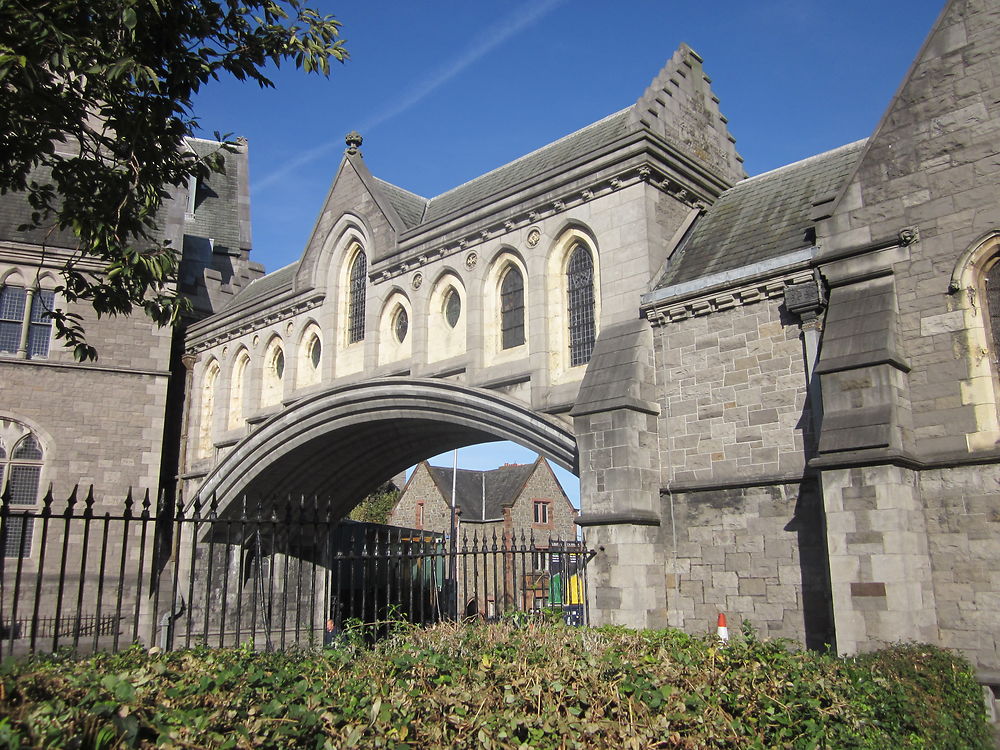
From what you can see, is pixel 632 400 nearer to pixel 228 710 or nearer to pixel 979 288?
pixel 979 288

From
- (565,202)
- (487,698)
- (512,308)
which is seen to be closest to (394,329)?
(512,308)

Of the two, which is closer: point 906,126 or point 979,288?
point 979,288

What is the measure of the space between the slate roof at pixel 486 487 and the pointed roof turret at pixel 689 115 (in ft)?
106

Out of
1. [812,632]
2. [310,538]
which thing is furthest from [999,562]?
[310,538]

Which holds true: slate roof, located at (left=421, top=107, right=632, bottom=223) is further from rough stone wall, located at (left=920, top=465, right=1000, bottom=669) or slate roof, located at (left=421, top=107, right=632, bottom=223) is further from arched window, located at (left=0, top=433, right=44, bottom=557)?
arched window, located at (left=0, top=433, right=44, bottom=557)

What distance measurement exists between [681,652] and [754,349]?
6.15 meters

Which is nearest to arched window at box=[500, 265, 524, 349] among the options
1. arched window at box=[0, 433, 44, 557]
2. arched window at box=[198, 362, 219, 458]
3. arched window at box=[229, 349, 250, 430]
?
arched window at box=[229, 349, 250, 430]

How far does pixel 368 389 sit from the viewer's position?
680 inches

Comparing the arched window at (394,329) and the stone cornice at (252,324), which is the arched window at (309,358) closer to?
the stone cornice at (252,324)

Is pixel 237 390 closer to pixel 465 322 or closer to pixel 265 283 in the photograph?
pixel 265 283

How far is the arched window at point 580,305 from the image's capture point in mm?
14265

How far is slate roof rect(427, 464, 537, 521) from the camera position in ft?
156

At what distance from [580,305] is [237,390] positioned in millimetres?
11367

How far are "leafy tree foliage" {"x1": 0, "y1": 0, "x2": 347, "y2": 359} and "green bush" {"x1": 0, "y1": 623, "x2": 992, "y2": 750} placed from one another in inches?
179
